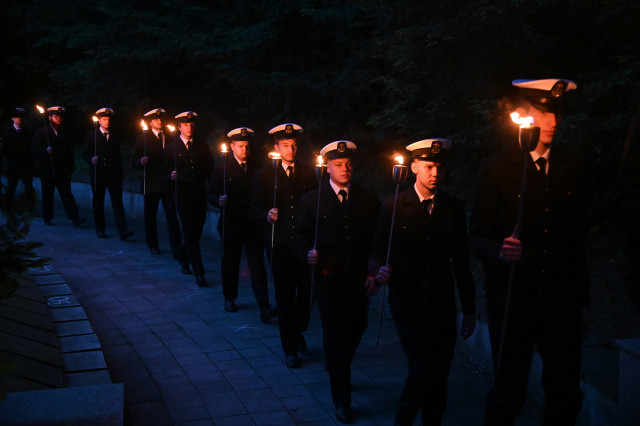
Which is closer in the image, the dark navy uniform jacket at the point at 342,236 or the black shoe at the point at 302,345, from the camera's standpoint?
the dark navy uniform jacket at the point at 342,236

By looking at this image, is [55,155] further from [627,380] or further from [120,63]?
[627,380]

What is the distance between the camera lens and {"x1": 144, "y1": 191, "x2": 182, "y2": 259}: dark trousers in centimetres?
1202

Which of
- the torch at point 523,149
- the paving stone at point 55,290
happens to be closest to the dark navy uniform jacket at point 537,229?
the torch at point 523,149

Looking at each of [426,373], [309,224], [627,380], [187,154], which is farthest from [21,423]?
[187,154]

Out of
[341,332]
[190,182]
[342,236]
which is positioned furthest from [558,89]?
[190,182]

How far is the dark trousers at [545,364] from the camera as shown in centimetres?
437

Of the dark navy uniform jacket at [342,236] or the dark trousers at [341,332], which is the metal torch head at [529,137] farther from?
the dark trousers at [341,332]

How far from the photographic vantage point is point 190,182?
435 inches

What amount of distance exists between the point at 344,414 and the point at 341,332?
67 cm

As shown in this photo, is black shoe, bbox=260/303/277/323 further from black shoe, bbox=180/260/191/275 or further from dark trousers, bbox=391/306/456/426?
dark trousers, bbox=391/306/456/426

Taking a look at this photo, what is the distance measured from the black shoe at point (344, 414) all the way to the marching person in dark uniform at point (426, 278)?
0.68 m

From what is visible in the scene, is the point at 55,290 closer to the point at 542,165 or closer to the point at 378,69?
the point at 542,165

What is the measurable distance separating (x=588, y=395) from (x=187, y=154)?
24.3 feet

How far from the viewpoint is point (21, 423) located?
4.14m
